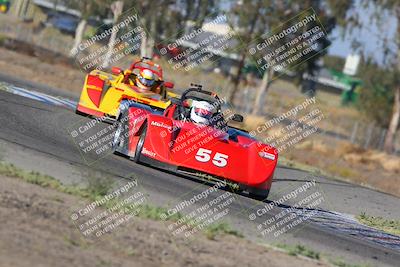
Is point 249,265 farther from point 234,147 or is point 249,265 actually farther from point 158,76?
point 158,76

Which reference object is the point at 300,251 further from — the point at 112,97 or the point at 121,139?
the point at 112,97

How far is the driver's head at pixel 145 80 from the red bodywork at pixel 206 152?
279 inches

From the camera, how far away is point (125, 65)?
6581 centimetres

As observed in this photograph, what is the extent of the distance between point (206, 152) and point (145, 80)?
7745mm

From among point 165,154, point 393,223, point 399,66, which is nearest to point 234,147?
point 165,154

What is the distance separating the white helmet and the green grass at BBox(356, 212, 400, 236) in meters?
3.12

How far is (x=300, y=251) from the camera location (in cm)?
972

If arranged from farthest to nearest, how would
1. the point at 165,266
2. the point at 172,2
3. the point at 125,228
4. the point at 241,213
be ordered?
1. the point at 172,2
2. the point at 241,213
3. the point at 125,228
4. the point at 165,266

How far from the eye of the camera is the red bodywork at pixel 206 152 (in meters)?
13.9

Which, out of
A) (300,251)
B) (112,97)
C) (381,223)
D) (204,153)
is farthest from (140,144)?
(112,97)

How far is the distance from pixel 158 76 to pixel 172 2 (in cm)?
3639

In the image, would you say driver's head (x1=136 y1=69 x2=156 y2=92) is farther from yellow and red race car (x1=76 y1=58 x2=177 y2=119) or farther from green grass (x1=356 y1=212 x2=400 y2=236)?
green grass (x1=356 y1=212 x2=400 y2=236)

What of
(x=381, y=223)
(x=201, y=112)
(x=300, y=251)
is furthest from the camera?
(x=381, y=223)

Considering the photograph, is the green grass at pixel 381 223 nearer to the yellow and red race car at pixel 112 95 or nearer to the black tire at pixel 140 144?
the black tire at pixel 140 144
